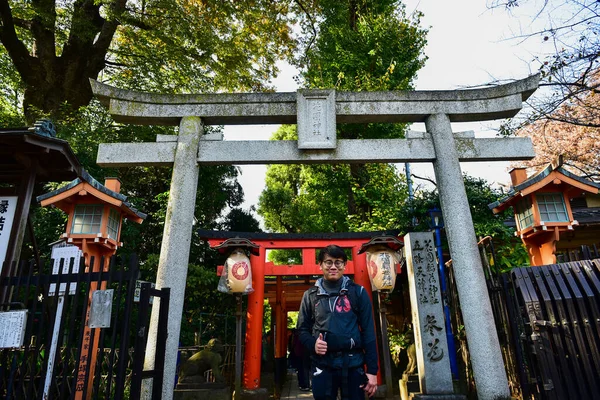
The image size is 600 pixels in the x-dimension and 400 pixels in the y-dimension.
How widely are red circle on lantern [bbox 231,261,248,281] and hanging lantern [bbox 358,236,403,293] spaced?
2662 mm

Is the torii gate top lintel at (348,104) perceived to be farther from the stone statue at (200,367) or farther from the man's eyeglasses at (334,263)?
the stone statue at (200,367)

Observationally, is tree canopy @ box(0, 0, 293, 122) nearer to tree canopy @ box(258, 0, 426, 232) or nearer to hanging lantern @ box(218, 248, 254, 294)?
tree canopy @ box(258, 0, 426, 232)

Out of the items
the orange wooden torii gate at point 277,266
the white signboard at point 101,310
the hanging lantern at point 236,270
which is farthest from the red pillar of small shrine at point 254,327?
the white signboard at point 101,310

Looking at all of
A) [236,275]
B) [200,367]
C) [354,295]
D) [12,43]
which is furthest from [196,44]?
[354,295]

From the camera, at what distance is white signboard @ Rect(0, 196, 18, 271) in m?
4.82

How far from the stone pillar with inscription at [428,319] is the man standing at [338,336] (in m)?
3.15

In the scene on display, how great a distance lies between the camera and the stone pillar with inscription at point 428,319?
5711 mm

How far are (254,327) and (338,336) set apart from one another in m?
5.96

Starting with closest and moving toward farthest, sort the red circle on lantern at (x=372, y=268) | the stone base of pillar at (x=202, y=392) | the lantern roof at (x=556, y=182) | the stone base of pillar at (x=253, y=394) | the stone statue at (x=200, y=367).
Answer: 1. the stone base of pillar at (x=202, y=392)
2. the stone statue at (x=200, y=367)
3. the lantern roof at (x=556, y=182)
4. the stone base of pillar at (x=253, y=394)
5. the red circle on lantern at (x=372, y=268)

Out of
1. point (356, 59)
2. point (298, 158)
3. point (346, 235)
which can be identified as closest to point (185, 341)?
point (346, 235)

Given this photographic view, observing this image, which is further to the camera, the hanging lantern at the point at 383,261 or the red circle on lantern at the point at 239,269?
the red circle on lantern at the point at 239,269

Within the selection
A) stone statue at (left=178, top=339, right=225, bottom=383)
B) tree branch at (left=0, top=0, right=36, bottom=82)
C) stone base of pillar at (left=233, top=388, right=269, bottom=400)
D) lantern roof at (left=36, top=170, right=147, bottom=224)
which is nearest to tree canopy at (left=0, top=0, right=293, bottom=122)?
tree branch at (left=0, top=0, right=36, bottom=82)

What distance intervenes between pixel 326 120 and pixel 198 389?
5309 millimetres

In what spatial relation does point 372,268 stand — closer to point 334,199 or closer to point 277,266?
point 277,266
